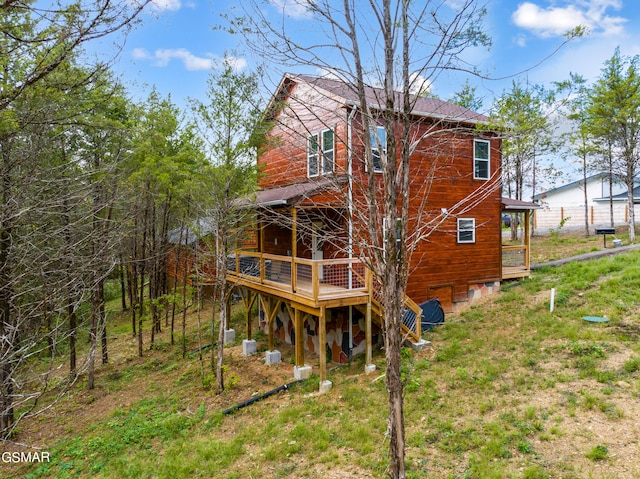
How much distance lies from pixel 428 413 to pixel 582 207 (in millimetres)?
26967

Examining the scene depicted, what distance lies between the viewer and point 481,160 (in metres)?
12.6

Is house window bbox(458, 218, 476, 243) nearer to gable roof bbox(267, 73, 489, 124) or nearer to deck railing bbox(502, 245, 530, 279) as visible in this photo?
deck railing bbox(502, 245, 530, 279)

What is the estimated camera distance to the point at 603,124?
18.6 metres

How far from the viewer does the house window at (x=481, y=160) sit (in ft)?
41.1

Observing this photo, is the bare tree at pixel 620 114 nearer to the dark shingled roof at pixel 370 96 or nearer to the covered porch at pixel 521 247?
the covered porch at pixel 521 247

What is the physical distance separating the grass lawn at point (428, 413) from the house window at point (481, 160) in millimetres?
4237

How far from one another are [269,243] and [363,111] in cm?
1102

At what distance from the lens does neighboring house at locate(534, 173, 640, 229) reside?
2525 centimetres

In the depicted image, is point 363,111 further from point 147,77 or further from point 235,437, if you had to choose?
point 147,77

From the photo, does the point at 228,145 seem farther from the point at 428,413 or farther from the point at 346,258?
the point at 428,413

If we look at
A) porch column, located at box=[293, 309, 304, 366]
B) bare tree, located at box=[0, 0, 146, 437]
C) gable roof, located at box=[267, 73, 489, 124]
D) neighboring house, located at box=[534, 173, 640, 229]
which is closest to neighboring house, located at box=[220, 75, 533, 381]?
porch column, located at box=[293, 309, 304, 366]

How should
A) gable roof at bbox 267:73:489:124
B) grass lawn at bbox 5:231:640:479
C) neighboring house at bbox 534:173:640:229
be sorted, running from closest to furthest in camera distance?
gable roof at bbox 267:73:489:124
grass lawn at bbox 5:231:640:479
neighboring house at bbox 534:173:640:229

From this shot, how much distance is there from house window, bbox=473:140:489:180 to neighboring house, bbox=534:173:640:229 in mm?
9466

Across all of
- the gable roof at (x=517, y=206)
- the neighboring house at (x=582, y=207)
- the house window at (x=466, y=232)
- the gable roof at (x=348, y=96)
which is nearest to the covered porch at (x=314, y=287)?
the gable roof at (x=348, y=96)
